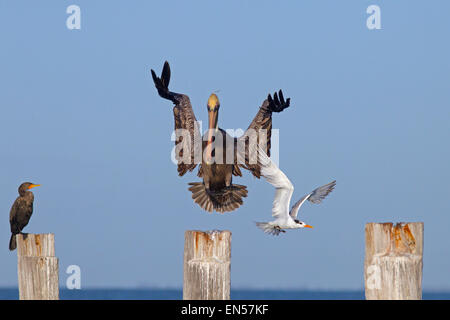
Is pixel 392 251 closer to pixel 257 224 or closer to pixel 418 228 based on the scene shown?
pixel 418 228

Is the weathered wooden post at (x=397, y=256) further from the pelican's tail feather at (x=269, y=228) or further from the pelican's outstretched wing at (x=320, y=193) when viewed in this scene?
the pelican's outstretched wing at (x=320, y=193)

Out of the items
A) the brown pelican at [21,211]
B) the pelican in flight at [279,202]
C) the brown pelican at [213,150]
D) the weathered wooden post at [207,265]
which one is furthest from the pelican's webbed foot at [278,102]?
the weathered wooden post at [207,265]

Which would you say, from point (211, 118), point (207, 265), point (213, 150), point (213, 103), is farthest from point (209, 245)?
point (213, 103)

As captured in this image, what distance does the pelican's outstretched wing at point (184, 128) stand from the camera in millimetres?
13414

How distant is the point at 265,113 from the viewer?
13539 millimetres

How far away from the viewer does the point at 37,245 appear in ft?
32.2

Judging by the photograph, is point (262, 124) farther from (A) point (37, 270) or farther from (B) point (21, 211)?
(A) point (37, 270)

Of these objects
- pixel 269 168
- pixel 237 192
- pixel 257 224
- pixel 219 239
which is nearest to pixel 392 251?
pixel 219 239

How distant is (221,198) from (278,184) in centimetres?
245

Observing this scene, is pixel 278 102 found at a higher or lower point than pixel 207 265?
higher

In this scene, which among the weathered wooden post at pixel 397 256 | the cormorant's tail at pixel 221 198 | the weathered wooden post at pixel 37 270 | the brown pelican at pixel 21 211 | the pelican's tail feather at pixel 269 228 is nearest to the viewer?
the weathered wooden post at pixel 397 256
